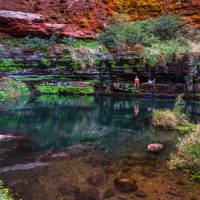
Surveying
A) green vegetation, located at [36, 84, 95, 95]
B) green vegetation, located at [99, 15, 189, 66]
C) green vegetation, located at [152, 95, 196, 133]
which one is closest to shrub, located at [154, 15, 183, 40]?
green vegetation, located at [99, 15, 189, 66]

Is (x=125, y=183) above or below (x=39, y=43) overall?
below

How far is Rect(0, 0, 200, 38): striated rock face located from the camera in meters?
37.8

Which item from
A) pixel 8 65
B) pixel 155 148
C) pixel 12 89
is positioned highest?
pixel 8 65

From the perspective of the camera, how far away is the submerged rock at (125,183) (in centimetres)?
873

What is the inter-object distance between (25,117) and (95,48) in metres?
15.5

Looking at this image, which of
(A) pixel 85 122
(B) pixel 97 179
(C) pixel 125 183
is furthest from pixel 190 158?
(A) pixel 85 122

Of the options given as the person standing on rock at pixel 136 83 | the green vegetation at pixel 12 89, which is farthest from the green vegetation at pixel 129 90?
the green vegetation at pixel 12 89

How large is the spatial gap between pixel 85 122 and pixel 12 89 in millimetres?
12348

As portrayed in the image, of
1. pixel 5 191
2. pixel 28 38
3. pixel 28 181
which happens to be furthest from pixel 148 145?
pixel 28 38

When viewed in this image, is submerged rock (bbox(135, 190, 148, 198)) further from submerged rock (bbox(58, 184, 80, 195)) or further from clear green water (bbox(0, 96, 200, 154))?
clear green water (bbox(0, 96, 200, 154))

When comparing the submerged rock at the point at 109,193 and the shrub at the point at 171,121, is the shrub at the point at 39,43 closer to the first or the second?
the shrub at the point at 171,121

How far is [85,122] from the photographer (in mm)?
18297

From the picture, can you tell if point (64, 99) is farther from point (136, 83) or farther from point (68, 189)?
point (68, 189)

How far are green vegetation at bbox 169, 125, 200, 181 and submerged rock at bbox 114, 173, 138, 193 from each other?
157 centimetres
